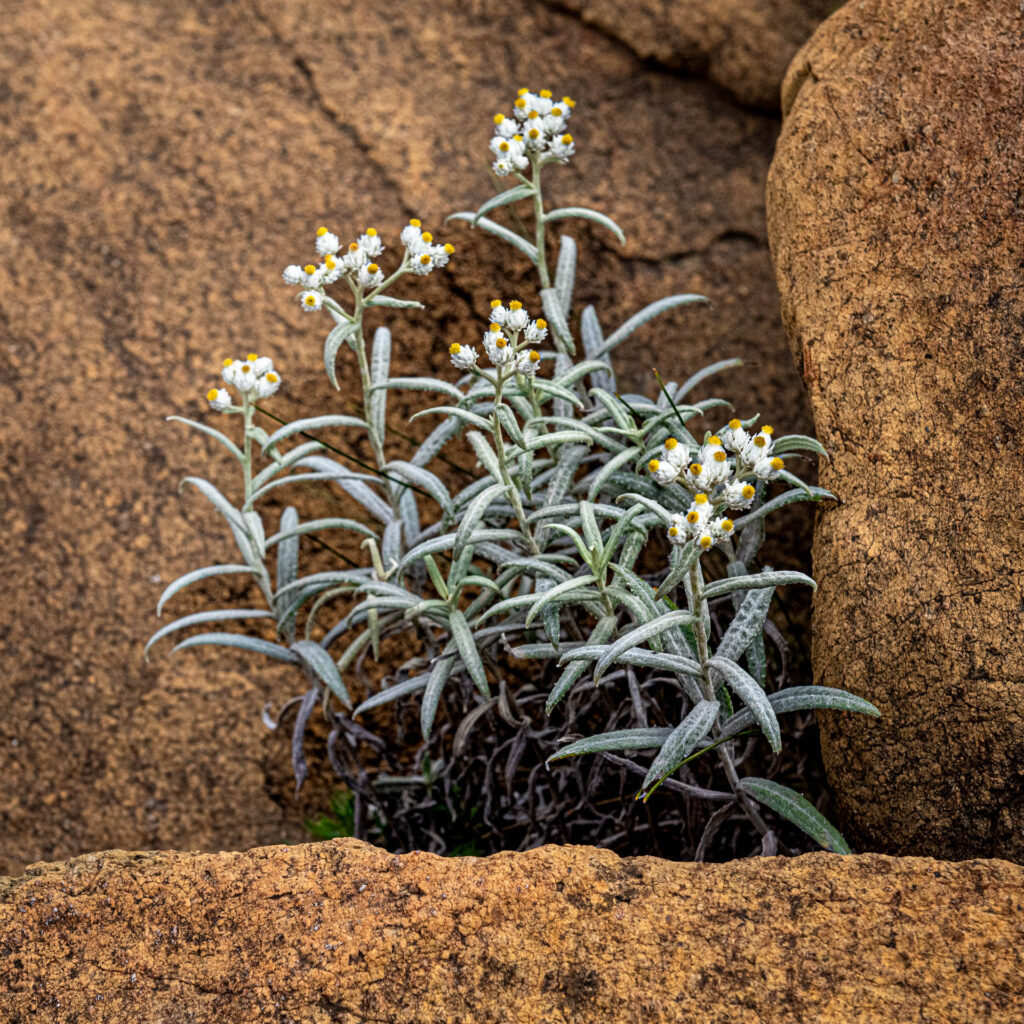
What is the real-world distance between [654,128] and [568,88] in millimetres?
296

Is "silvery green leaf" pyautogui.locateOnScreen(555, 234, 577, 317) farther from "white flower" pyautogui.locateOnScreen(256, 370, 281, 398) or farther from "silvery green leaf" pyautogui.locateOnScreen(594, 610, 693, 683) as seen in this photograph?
"silvery green leaf" pyautogui.locateOnScreen(594, 610, 693, 683)

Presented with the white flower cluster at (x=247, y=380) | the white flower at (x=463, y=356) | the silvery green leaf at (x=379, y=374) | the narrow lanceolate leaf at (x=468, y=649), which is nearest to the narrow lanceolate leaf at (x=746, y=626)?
the narrow lanceolate leaf at (x=468, y=649)

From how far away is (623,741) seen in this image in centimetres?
183

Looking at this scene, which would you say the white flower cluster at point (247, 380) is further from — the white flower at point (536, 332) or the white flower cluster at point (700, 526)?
the white flower cluster at point (700, 526)

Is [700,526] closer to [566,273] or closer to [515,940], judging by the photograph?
[515,940]

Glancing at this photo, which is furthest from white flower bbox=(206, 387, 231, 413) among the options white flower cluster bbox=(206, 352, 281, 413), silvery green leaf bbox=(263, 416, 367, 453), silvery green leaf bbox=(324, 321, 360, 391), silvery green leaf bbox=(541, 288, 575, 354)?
silvery green leaf bbox=(541, 288, 575, 354)

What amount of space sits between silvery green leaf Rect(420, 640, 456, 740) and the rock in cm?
206

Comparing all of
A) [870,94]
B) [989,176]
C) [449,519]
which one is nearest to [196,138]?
[449,519]

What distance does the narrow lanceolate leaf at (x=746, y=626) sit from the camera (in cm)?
185

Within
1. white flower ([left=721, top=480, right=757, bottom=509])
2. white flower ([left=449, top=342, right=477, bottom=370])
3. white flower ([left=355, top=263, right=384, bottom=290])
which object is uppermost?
white flower ([left=355, top=263, right=384, bottom=290])

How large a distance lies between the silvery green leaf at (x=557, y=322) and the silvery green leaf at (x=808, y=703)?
0.96m

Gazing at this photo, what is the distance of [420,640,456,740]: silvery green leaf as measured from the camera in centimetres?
201

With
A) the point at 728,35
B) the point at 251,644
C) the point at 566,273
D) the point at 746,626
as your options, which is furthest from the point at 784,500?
the point at 728,35

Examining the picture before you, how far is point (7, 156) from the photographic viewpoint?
307 centimetres
